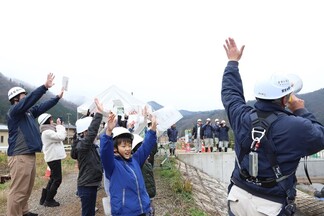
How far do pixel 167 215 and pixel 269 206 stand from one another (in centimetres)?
386

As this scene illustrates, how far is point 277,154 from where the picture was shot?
89.9 inches

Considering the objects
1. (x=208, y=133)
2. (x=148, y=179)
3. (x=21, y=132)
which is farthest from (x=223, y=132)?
(x=21, y=132)

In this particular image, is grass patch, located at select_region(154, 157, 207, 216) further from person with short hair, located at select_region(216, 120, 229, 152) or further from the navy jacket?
person with short hair, located at select_region(216, 120, 229, 152)

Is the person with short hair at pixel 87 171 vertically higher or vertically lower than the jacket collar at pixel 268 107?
lower

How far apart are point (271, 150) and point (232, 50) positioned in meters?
0.92

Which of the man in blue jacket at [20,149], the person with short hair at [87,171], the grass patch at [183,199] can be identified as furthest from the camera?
the grass patch at [183,199]

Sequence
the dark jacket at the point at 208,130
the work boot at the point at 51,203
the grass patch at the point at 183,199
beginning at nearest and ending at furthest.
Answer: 1. the work boot at the point at 51,203
2. the grass patch at the point at 183,199
3. the dark jacket at the point at 208,130

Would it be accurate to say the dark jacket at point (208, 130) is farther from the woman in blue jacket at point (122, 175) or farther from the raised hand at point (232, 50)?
the raised hand at point (232, 50)

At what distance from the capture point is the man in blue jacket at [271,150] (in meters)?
2.24

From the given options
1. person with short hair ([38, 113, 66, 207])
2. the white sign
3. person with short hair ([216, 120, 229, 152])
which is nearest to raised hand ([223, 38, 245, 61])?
the white sign

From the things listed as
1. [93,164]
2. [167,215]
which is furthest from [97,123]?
[167,215]

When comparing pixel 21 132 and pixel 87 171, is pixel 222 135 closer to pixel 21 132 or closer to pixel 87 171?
pixel 87 171

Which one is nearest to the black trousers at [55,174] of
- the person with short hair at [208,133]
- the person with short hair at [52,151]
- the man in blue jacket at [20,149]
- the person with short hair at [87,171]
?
the person with short hair at [52,151]

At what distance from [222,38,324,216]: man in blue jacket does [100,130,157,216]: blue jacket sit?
106cm
